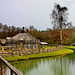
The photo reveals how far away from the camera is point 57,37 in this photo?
4544cm

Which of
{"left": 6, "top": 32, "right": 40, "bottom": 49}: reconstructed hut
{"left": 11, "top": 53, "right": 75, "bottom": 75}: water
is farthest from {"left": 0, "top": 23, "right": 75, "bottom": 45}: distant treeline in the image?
{"left": 11, "top": 53, "right": 75, "bottom": 75}: water

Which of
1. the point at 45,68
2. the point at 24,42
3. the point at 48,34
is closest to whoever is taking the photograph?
the point at 45,68

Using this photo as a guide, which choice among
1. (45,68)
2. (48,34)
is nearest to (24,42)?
(45,68)

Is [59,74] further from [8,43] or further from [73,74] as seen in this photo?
[8,43]

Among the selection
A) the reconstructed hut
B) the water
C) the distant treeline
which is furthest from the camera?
the distant treeline

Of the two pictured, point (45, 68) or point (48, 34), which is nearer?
point (45, 68)

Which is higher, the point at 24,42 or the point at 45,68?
the point at 24,42

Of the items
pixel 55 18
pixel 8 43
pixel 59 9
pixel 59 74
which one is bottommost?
pixel 59 74

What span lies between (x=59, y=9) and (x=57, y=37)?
9461 mm

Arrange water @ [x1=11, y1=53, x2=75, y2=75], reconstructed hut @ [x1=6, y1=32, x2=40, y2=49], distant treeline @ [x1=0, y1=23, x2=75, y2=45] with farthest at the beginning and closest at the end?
distant treeline @ [x1=0, y1=23, x2=75, y2=45] < reconstructed hut @ [x1=6, y1=32, x2=40, y2=49] < water @ [x1=11, y1=53, x2=75, y2=75]

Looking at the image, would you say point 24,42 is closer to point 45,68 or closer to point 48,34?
point 45,68

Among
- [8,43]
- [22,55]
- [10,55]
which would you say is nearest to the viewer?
[10,55]

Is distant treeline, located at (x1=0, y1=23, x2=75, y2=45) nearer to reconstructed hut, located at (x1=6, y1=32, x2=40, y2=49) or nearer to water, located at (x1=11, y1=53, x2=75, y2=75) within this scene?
reconstructed hut, located at (x1=6, y1=32, x2=40, y2=49)

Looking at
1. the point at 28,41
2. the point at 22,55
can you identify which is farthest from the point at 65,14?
the point at 22,55
